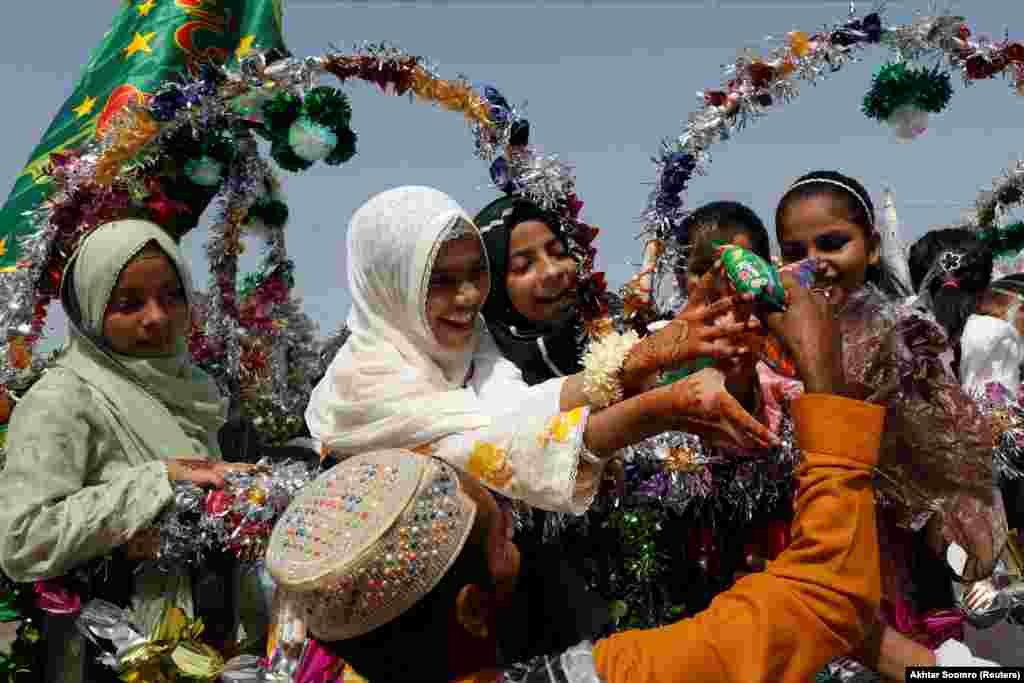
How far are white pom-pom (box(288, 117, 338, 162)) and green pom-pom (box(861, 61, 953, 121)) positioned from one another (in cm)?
232

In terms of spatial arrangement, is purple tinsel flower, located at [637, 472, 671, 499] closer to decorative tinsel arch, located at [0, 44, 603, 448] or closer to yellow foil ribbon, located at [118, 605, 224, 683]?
decorative tinsel arch, located at [0, 44, 603, 448]

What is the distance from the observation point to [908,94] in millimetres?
4109

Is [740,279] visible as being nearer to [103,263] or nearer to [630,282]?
[630,282]

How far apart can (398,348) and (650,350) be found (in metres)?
1.00

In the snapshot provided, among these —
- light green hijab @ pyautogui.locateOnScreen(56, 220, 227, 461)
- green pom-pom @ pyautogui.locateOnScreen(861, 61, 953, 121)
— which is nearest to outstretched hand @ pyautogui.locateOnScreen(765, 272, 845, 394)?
light green hijab @ pyautogui.locateOnScreen(56, 220, 227, 461)

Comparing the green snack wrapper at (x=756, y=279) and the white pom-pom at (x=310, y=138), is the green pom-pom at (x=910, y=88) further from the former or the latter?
the green snack wrapper at (x=756, y=279)

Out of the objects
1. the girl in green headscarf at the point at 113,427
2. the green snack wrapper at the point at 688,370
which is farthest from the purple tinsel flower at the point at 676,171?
the girl in green headscarf at the point at 113,427

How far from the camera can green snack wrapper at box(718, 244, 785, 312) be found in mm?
1608

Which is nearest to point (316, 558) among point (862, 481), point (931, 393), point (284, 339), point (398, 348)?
point (862, 481)

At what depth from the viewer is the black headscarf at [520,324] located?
3.48m

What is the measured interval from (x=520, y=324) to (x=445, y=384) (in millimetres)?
771

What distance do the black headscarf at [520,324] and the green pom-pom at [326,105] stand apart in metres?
0.92

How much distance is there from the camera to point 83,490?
3061 mm

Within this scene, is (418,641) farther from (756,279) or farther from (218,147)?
(218,147)
